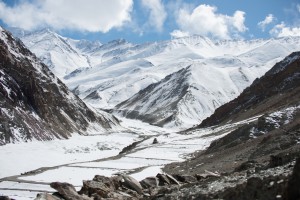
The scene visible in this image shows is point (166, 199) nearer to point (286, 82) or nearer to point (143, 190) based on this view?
point (143, 190)

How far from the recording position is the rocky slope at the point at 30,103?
339ft

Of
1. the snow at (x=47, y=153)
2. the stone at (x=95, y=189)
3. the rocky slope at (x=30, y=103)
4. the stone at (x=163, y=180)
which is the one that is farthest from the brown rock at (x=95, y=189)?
the rocky slope at (x=30, y=103)

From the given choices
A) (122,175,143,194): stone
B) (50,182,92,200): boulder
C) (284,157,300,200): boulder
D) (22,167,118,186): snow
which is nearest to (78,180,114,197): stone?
(50,182,92,200): boulder

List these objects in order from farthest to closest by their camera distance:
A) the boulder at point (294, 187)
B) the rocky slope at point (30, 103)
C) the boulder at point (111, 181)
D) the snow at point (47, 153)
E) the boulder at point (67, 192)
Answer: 1. the rocky slope at point (30, 103)
2. the snow at point (47, 153)
3. the boulder at point (111, 181)
4. the boulder at point (67, 192)
5. the boulder at point (294, 187)

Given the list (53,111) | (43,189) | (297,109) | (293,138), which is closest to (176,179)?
(293,138)

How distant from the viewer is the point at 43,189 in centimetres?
4634

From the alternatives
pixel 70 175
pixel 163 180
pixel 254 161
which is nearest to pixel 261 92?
pixel 70 175

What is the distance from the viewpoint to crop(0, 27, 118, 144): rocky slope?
103450 mm

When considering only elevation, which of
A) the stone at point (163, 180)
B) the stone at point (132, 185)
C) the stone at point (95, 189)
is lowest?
the stone at point (163, 180)

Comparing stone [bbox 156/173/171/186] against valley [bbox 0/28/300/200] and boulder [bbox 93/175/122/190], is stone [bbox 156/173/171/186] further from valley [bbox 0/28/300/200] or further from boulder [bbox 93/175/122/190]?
boulder [bbox 93/175/122/190]

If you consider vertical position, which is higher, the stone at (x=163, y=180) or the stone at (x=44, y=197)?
the stone at (x=44, y=197)

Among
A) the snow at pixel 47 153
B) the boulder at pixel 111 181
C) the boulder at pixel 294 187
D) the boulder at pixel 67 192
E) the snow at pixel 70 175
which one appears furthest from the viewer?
the snow at pixel 47 153

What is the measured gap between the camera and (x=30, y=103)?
12094cm

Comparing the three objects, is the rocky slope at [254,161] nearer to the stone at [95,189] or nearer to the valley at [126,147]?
the valley at [126,147]
